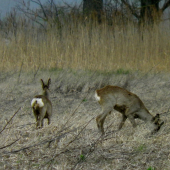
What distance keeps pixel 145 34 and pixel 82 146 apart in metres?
7.09

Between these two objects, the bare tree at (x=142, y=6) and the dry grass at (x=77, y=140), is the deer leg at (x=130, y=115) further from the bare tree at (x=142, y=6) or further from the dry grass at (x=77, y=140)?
the bare tree at (x=142, y=6)

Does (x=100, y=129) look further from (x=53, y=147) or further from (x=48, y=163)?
(x=48, y=163)

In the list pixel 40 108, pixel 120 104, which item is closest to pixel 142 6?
pixel 120 104

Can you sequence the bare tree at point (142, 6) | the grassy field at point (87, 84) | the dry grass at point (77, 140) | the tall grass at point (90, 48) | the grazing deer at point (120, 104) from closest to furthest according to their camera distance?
the dry grass at point (77, 140) → the grassy field at point (87, 84) → the grazing deer at point (120, 104) → the tall grass at point (90, 48) → the bare tree at point (142, 6)

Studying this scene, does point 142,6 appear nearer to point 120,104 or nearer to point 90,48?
point 90,48

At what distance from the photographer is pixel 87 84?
945 cm

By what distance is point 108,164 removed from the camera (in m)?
4.53

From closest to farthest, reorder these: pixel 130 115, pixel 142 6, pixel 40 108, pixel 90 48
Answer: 1. pixel 130 115
2. pixel 40 108
3. pixel 90 48
4. pixel 142 6

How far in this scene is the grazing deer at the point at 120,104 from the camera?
6541mm

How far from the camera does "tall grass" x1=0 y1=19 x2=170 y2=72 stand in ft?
35.0

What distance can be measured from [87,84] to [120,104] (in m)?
2.80

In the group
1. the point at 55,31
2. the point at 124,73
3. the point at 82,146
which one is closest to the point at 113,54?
the point at 124,73

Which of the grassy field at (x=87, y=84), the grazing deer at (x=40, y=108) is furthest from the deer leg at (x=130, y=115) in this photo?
the grazing deer at (x=40, y=108)

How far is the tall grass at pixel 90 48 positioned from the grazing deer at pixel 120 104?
3.70 metres
